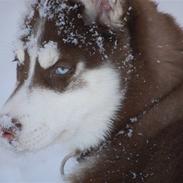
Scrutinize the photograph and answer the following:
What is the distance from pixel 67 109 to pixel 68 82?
0.15m

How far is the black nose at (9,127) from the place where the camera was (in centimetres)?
298

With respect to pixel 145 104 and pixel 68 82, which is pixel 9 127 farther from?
pixel 145 104

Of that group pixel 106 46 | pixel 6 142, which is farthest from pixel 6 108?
pixel 106 46

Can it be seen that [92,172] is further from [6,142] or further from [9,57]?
[9,57]

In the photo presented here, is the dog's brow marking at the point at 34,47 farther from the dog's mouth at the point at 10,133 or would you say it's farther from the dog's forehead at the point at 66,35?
the dog's mouth at the point at 10,133

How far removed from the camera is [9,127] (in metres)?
2.99

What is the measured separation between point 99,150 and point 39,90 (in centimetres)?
46

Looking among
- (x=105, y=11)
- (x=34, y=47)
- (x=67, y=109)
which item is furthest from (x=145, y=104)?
(x=34, y=47)

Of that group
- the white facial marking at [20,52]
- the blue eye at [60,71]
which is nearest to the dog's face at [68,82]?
the blue eye at [60,71]

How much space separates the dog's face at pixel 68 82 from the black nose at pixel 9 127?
0.01 metres

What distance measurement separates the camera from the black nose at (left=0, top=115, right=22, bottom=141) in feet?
9.79

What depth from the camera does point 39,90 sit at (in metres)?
3.14

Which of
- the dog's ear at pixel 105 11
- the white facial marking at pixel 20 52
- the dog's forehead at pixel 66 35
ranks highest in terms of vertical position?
the dog's ear at pixel 105 11

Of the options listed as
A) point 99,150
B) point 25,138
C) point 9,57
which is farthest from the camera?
point 9,57
